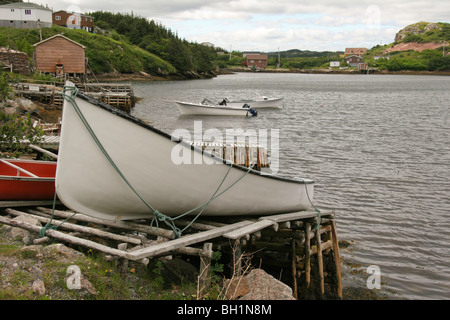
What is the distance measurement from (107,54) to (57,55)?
172 feet

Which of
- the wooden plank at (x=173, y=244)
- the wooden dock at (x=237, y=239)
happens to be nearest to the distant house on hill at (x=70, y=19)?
the wooden dock at (x=237, y=239)

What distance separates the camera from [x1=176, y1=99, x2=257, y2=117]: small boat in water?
40219mm

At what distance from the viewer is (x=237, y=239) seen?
7109 millimetres

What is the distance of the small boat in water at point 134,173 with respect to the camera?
Answer: 6562mm

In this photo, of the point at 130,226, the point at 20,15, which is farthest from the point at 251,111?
the point at 20,15

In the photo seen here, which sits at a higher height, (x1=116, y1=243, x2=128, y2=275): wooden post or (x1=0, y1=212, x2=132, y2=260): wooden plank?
(x1=0, y1=212, x2=132, y2=260): wooden plank

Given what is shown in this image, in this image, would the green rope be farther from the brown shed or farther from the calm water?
the brown shed

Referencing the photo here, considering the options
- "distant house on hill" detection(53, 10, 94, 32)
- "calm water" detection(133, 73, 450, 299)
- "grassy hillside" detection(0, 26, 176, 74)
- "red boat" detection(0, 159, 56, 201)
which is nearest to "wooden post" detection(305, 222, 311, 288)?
"calm water" detection(133, 73, 450, 299)

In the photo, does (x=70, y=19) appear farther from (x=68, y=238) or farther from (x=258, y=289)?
(x=258, y=289)

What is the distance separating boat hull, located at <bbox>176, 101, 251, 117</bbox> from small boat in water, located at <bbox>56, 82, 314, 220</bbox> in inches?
1275

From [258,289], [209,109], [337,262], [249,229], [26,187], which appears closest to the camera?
[258,289]

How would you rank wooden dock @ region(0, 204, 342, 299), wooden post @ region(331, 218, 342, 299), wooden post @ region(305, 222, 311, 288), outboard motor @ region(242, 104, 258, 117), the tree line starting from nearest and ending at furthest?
wooden dock @ region(0, 204, 342, 299) → wooden post @ region(305, 222, 311, 288) → wooden post @ region(331, 218, 342, 299) → outboard motor @ region(242, 104, 258, 117) → the tree line
